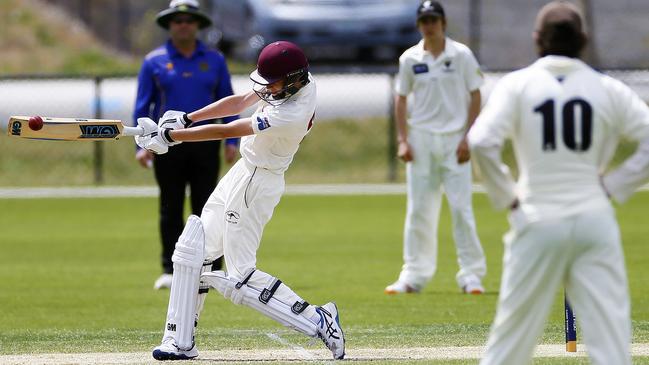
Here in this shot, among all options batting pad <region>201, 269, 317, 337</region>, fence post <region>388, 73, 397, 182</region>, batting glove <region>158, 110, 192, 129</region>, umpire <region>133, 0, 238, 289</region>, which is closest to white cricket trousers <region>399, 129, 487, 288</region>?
umpire <region>133, 0, 238, 289</region>

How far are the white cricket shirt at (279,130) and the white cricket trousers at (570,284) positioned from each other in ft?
6.45

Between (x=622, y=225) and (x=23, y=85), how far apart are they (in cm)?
1176

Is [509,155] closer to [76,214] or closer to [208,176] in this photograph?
[76,214]

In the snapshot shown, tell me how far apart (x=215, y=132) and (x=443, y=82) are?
3.65 meters

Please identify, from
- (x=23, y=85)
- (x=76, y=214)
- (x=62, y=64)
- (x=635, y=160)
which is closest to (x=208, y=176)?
(x=635, y=160)

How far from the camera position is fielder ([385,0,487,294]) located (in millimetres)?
9922

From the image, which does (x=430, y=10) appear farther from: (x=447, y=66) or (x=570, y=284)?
Result: (x=570, y=284)

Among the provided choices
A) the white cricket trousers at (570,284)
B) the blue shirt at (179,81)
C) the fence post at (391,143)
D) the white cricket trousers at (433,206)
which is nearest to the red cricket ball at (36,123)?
the white cricket trousers at (570,284)

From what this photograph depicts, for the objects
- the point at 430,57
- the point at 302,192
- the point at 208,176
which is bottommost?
the point at 302,192

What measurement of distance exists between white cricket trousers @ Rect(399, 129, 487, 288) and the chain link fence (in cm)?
993

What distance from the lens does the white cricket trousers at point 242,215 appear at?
22.5 feet

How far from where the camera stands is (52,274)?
11461 mm

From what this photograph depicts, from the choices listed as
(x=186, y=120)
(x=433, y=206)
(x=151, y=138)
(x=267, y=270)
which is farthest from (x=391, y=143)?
(x=151, y=138)

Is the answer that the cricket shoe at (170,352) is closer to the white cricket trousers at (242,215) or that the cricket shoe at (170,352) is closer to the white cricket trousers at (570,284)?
the white cricket trousers at (242,215)
